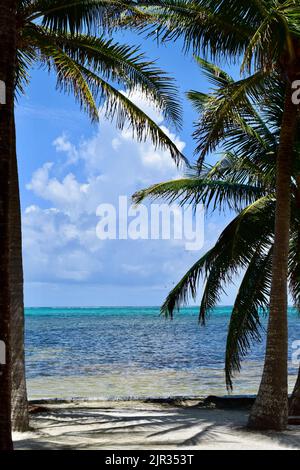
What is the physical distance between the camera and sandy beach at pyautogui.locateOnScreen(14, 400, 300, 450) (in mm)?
9727

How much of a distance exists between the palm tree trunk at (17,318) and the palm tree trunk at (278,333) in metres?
3.85

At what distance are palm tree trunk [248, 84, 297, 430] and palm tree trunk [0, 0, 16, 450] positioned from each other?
552 cm

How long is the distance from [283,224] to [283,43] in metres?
3.15

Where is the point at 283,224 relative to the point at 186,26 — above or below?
below

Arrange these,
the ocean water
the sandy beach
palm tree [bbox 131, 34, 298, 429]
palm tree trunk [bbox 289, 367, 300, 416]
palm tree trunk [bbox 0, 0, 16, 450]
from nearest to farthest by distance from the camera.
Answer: palm tree trunk [bbox 0, 0, 16, 450] < the sandy beach < palm tree [bbox 131, 34, 298, 429] < palm tree trunk [bbox 289, 367, 300, 416] < the ocean water

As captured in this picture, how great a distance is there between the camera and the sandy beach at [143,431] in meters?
9.73

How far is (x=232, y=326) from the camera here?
14.0 metres

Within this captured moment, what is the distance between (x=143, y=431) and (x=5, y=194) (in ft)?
17.9

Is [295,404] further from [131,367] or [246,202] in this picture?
[131,367]

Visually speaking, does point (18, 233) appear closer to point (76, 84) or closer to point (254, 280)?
point (76, 84)

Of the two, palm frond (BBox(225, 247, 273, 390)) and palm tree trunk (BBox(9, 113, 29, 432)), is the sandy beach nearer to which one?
palm tree trunk (BBox(9, 113, 29, 432))

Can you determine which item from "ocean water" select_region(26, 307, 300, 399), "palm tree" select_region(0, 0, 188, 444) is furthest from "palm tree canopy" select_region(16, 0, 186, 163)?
"ocean water" select_region(26, 307, 300, 399)

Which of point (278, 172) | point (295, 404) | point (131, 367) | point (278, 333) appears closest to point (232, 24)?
point (278, 172)
